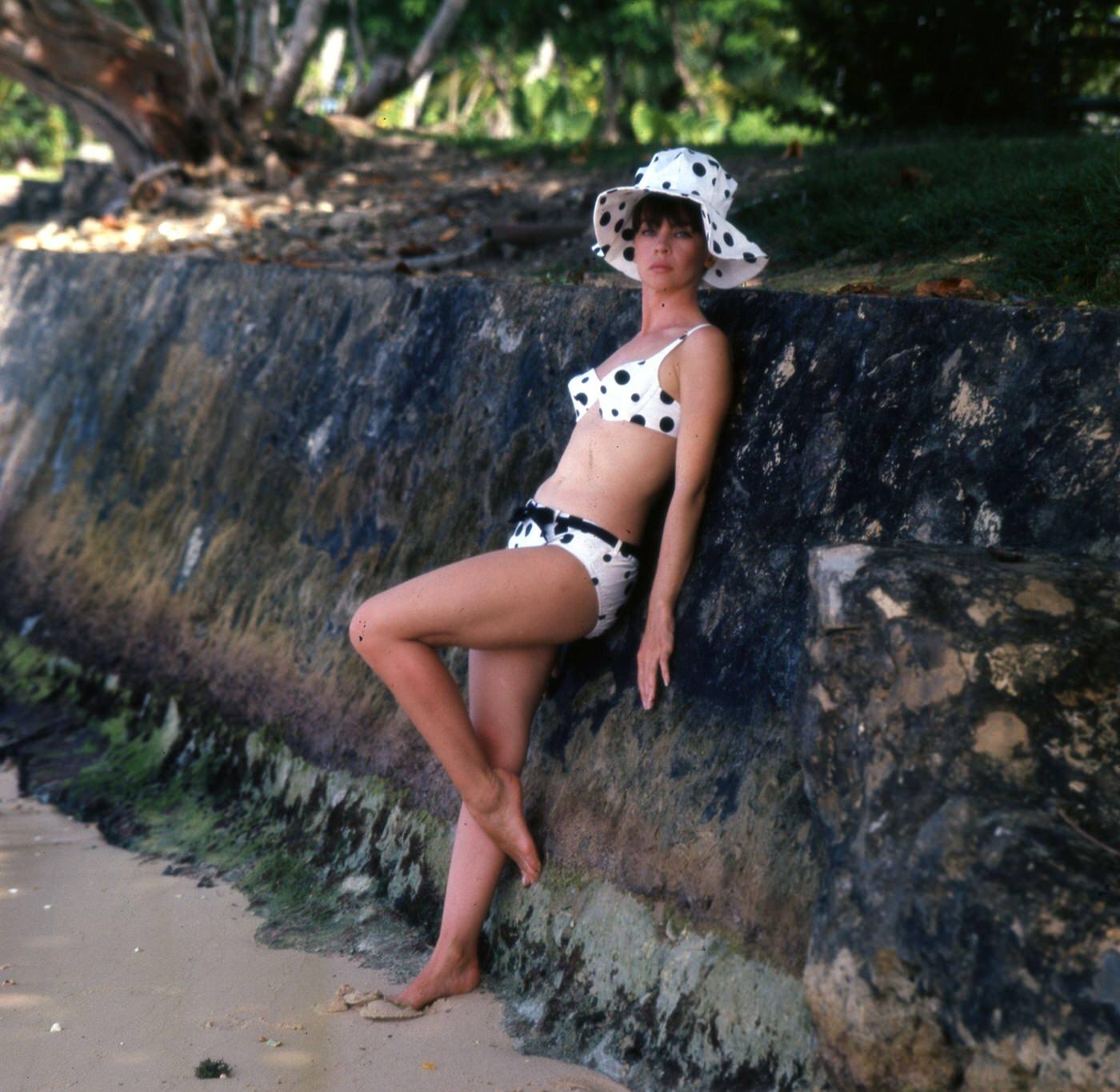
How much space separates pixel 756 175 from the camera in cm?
809

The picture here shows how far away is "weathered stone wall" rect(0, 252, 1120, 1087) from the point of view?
316cm

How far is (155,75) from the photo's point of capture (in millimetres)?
11766

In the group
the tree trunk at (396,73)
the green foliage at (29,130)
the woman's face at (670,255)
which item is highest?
the green foliage at (29,130)

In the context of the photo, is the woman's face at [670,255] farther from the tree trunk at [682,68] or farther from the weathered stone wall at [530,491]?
the tree trunk at [682,68]

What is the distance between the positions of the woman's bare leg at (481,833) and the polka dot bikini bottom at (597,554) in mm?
203

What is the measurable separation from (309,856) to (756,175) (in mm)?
5022

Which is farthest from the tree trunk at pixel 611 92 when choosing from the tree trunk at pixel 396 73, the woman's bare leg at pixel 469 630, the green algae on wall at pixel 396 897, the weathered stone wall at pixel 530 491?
the woman's bare leg at pixel 469 630

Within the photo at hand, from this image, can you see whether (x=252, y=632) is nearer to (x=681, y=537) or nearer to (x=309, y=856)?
(x=309, y=856)

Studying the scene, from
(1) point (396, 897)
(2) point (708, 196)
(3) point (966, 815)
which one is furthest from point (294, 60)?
(3) point (966, 815)

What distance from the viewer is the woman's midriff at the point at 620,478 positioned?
379 centimetres

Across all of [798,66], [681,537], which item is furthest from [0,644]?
[798,66]

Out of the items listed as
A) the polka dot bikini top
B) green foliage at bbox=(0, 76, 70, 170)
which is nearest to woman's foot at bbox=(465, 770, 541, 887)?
the polka dot bikini top

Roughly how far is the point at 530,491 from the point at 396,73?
1075 cm

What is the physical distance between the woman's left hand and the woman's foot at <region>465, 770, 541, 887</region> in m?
0.45
